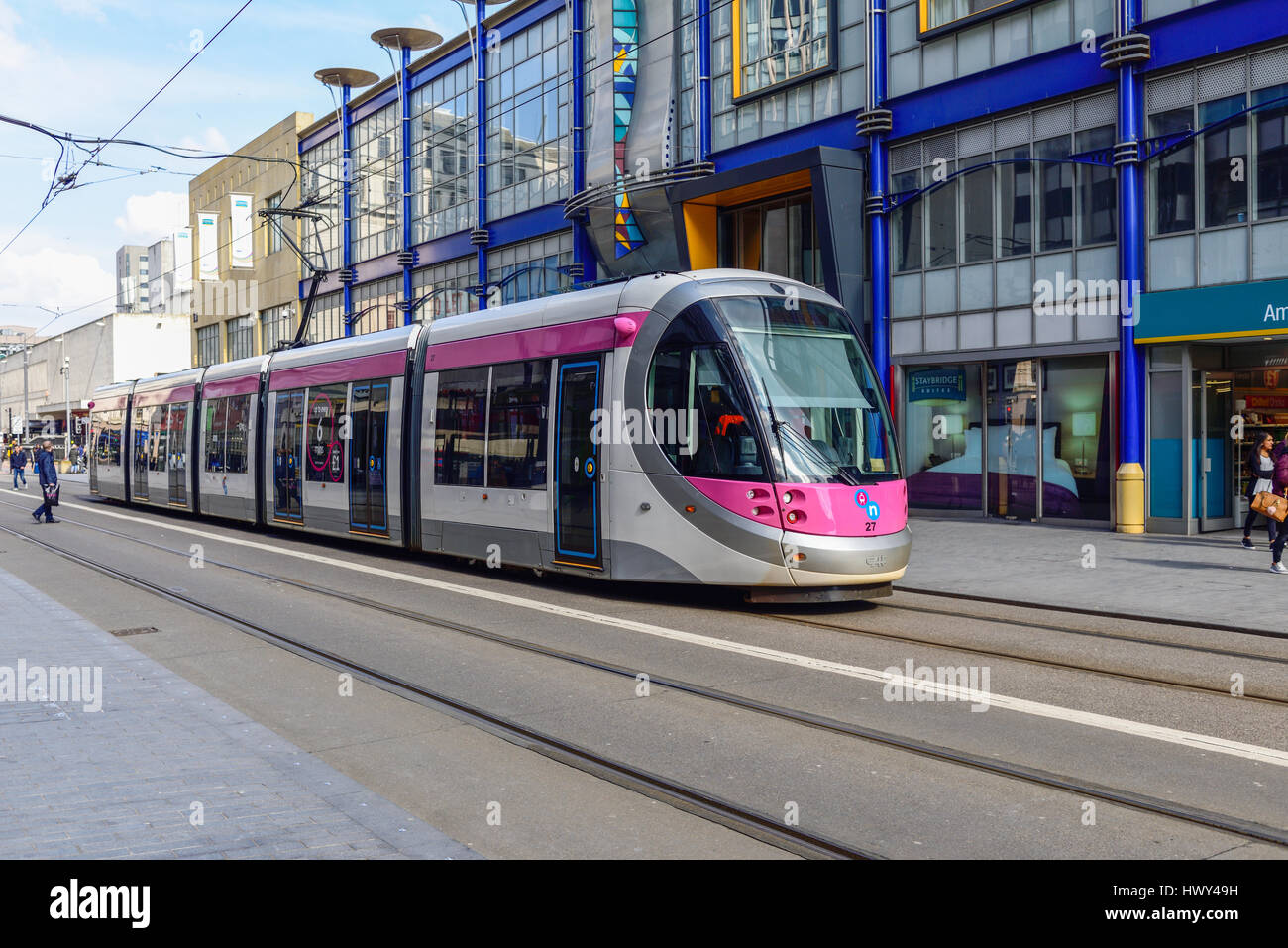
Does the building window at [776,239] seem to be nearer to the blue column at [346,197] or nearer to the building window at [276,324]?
the blue column at [346,197]

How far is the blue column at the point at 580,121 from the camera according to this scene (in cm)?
3078

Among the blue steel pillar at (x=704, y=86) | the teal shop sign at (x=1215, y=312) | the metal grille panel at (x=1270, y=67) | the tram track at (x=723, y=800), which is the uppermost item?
the blue steel pillar at (x=704, y=86)

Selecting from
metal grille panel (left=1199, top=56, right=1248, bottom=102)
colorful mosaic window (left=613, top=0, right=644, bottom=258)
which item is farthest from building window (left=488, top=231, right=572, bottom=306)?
metal grille panel (left=1199, top=56, right=1248, bottom=102)

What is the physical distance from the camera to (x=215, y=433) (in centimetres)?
2294

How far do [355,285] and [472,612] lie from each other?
3604cm

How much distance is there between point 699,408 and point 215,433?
1482cm

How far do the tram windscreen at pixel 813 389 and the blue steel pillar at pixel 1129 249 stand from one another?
30.0 ft

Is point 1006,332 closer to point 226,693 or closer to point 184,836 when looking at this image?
point 226,693

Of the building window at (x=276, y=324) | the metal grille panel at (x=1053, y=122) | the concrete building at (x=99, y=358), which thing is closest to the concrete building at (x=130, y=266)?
the concrete building at (x=99, y=358)

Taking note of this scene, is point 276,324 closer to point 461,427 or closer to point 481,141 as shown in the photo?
point 481,141

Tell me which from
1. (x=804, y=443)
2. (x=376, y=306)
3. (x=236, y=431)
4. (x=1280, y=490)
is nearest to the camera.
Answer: (x=804, y=443)

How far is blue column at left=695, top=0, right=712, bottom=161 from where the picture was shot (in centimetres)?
2666

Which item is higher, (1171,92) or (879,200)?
(1171,92)

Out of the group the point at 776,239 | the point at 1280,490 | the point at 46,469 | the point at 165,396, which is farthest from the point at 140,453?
the point at 1280,490
